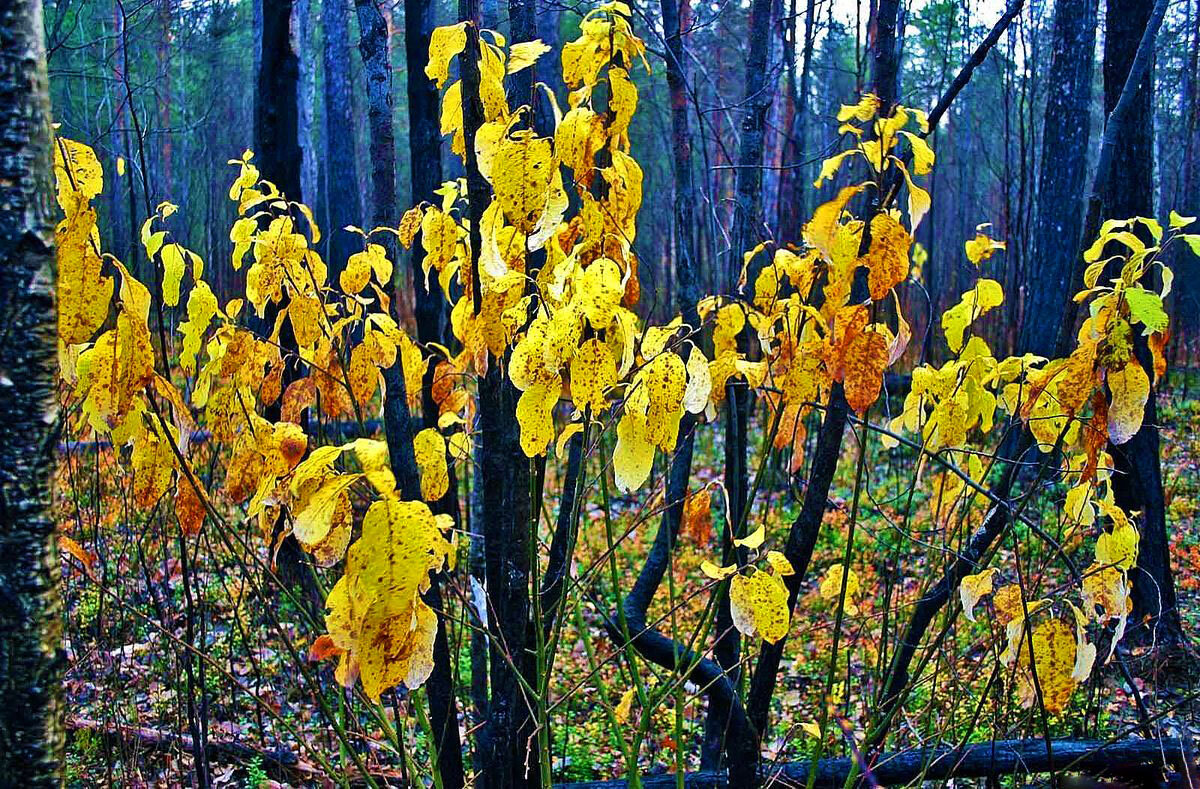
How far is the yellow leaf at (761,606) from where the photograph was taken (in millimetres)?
1307

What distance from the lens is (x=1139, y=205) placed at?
3.37 metres

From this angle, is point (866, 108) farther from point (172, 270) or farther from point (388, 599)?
point (172, 270)

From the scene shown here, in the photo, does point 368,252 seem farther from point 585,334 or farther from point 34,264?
point 34,264

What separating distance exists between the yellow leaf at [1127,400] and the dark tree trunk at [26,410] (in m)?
1.46

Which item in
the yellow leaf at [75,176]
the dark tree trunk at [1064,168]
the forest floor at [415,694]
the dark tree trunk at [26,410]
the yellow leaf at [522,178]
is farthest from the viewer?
the dark tree trunk at [1064,168]

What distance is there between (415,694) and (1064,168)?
150 inches

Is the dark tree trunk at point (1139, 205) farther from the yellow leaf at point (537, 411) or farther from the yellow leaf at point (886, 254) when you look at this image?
the yellow leaf at point (537, 411)

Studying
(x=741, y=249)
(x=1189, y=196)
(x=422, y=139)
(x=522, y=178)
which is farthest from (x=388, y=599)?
(x=1189, y=196)

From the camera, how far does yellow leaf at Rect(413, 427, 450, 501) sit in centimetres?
159

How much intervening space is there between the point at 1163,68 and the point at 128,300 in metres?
18.8

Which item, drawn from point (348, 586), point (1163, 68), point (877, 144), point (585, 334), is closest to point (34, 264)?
point (348, 586)

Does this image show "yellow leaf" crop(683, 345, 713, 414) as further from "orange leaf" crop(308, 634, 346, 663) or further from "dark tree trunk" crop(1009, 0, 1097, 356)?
"dark tree trunk" crop(1009, 0, 1097, 356)

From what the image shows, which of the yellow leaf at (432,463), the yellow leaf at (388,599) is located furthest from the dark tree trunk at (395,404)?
the yellow leaf at (388,599)

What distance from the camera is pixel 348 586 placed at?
103 centimetres
